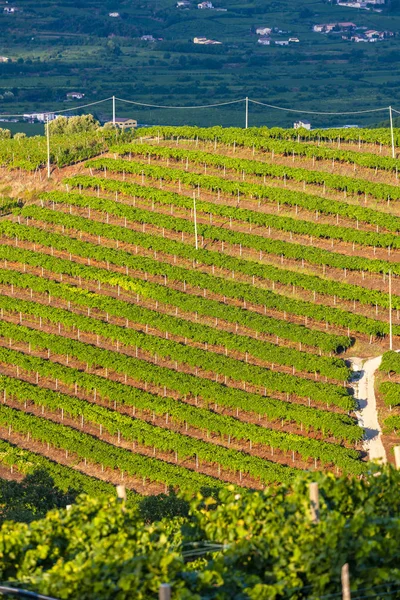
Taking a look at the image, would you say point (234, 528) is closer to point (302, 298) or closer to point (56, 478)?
point (56, 478)

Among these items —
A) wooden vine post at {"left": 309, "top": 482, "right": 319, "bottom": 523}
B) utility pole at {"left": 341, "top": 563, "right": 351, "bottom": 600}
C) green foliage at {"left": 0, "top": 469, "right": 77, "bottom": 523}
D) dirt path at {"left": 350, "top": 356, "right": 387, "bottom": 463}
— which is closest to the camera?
utility pole at {"left": 341, "top": 563, "right": 351, "bottom": 600}

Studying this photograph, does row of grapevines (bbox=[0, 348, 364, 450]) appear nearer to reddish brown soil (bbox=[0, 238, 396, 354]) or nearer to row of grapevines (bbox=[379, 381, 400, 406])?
row of grapevines (bbox=[379, 381, 400, 406])

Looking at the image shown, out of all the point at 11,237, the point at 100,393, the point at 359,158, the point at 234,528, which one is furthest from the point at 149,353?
the point at 234,528

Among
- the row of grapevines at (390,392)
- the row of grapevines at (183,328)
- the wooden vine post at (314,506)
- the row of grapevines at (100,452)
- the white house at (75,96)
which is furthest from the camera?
the white house at (75,96)

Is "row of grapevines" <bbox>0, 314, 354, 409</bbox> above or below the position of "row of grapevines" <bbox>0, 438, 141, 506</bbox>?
above

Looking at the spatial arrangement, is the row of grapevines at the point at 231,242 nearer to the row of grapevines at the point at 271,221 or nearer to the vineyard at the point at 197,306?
the vineyard at the point at 197,306

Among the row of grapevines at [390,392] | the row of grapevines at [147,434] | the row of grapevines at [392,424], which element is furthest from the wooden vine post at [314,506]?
the row of grapevines at [390,392]

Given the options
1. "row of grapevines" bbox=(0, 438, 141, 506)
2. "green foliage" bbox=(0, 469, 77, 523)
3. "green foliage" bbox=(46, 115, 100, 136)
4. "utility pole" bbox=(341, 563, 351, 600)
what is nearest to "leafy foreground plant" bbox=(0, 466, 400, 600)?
"utility pole" bbox=(341, 563, 351, 600)
